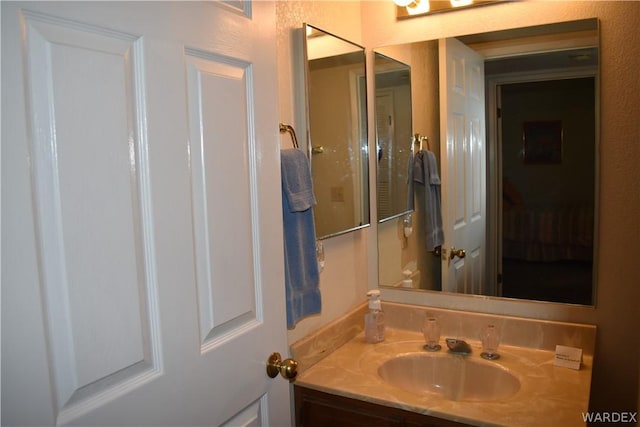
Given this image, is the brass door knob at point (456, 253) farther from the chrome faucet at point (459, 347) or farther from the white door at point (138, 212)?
the white door at point (138, 212)

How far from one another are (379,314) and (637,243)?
34.6 inches

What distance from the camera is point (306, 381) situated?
4.76ft

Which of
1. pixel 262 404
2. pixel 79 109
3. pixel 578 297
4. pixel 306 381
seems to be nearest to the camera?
pixel 79 109

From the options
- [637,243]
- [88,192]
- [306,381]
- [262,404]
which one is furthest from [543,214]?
[88,192]

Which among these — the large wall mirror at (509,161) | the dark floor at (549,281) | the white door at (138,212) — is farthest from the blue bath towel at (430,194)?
the white door at (138,212)

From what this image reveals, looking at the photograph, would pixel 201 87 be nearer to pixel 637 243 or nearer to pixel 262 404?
pixel 262 404

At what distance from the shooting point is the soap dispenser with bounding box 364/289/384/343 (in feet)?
5.76

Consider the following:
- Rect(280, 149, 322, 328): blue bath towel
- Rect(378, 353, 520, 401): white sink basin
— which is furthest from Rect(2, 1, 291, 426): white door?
Rect(378, 353, 520, 401): white sink basin

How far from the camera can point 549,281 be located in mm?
1631

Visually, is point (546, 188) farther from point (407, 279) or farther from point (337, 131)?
point (337, 131)

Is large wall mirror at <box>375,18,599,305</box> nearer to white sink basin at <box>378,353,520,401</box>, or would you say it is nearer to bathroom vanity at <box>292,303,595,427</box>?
bathroom vanity at <box>292,303,595,427</box>

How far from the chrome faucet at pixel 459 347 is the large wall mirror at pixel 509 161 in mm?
213

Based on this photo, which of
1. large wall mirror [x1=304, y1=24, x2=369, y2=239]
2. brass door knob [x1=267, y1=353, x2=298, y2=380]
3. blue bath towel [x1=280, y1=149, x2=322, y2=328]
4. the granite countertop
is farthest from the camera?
large wall mirror [x1=304, y1=24, x2=369, y2=239]

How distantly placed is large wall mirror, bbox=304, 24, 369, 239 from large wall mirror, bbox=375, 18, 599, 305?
0.67 ft
